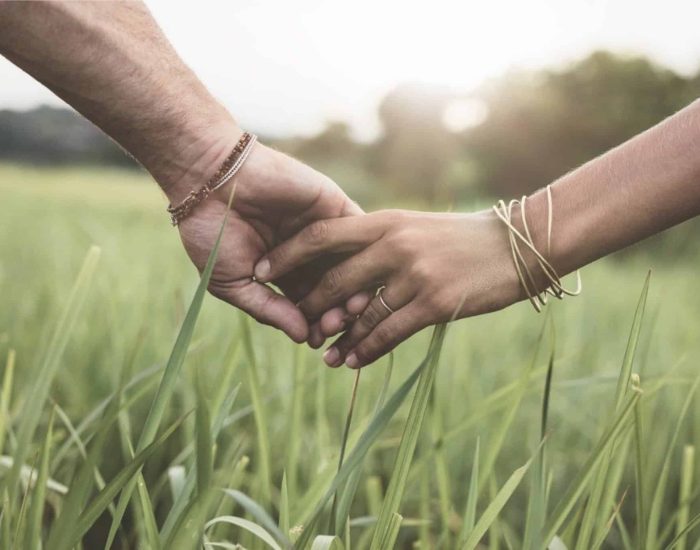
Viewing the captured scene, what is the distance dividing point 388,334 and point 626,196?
0.41 metres

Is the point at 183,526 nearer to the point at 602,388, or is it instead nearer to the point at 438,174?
the point at 602,388

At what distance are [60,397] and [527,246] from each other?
1043 millimetres

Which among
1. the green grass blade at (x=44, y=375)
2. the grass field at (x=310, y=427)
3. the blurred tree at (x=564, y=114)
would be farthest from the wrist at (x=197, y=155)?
the blurred tree at (x=564, y=114)

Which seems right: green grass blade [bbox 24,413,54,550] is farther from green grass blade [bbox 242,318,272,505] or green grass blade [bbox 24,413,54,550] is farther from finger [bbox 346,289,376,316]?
finger [bbox 346,289,376,316]

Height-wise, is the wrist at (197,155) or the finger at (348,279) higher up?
the wrist at (197,155)

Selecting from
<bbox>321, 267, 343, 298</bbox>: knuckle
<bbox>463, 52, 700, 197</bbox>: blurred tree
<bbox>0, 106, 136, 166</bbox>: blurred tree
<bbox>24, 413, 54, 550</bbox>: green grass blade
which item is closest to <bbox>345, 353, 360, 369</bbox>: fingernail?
<bbox>321, 267, 343, 298</bbox>: knuckle

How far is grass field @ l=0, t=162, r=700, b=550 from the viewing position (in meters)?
0.72

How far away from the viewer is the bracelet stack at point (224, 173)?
126cm

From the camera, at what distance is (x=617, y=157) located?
1105mm

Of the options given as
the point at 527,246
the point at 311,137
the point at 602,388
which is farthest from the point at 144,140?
the point at 311,137

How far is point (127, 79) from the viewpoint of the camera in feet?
3.65

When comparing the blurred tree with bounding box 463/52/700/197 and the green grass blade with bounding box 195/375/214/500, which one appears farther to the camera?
the blurred tree with bounding box 463/52/700/197

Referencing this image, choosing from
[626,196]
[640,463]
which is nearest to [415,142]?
[626,196]

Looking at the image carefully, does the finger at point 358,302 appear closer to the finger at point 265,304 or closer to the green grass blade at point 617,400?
the finger at point 265,304
